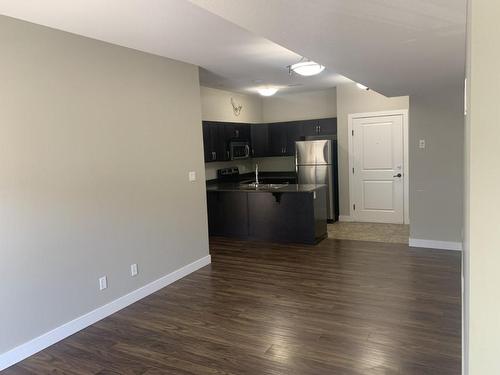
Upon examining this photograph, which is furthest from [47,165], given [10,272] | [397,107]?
[397,107]

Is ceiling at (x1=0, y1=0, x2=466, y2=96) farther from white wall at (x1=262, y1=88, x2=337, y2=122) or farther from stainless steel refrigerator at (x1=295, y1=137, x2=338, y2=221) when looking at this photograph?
white wall at (x1=262, y1=88, x2=337, y2=122)

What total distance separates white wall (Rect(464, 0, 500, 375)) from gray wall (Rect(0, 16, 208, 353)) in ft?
9.39

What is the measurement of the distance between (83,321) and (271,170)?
5.50 metres

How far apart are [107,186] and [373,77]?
2.70 meters

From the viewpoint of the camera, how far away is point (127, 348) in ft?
9.46

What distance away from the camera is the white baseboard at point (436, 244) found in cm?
500

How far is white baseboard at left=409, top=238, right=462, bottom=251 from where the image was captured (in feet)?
16.4

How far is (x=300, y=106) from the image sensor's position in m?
7.75

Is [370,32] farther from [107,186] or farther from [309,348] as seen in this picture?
[107,186]

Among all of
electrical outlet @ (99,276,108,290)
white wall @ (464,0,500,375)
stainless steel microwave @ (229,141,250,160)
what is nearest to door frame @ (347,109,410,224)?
stainless steel microwave @ (229,141,250,160)

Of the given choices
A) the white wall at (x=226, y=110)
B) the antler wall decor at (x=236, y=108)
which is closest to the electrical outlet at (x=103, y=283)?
the white wall at (x=226, y=110)

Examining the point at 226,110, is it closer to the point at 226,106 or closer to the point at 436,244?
the point at 226,106

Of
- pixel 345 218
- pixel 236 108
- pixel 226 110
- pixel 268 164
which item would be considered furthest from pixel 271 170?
pixel 345 218

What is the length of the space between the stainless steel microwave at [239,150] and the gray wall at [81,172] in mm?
2564
